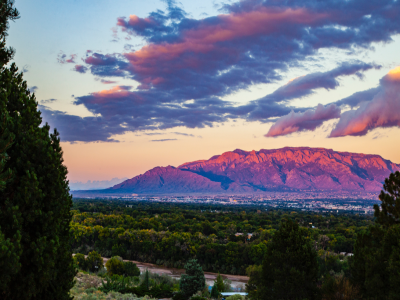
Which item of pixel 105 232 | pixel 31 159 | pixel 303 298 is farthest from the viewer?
pixel 105 232

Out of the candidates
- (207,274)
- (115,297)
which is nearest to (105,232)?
(207,274)

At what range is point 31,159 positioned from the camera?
7148 millimetres

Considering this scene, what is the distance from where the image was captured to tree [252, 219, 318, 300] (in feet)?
40.6

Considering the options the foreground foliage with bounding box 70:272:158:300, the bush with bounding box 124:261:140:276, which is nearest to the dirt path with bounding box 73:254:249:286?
the bush with bounding box 124:261:140:276

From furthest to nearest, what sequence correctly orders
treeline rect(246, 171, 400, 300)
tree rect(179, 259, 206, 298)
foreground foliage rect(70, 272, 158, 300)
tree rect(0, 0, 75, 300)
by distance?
tree rect(179, 259, 206, 298)
foreground foliage rect(70, 272, 158, 300)
treeline rect(246, 171, 400, 300)
tree rect(0, 0, 75, 300)

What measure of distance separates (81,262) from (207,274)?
13.4 metres

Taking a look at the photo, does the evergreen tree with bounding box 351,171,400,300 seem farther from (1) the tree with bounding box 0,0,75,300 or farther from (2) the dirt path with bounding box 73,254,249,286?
(2) the dirt path with bounding box 73,254,249,286

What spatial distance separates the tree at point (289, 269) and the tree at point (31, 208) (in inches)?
313

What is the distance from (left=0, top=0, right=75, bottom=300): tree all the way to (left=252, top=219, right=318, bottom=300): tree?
26.1 ft

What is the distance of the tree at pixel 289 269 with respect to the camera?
12367 mm

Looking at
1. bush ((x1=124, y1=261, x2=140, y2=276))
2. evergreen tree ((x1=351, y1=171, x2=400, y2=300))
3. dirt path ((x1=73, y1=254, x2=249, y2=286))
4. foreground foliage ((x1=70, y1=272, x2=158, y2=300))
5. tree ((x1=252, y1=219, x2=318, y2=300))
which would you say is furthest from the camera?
dirt path ((x1=73, y1=254, x2=249, y2=286))

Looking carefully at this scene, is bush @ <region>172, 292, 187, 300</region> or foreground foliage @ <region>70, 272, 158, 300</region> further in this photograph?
bush @ <region>172, 292, 187, 300</region>

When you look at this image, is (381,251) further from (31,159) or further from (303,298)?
(31,159)

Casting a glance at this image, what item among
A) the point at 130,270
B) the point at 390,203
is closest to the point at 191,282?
the point at 130,270
